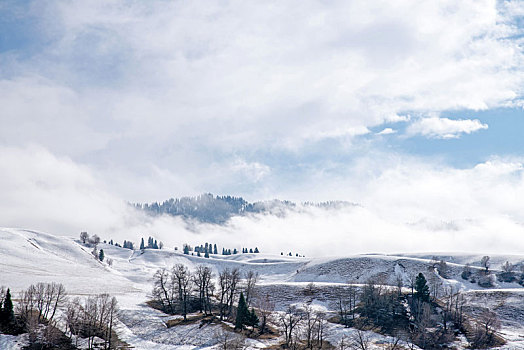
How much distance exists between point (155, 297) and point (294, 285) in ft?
149

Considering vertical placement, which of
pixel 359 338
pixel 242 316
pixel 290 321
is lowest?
pixel 359 338

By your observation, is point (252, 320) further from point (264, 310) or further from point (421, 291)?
point (421, 291)

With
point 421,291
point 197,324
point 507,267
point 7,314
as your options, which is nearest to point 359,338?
point 421,291

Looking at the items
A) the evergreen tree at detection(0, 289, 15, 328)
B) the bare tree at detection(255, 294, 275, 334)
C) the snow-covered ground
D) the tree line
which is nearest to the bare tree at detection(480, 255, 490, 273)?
the snow-covered ground

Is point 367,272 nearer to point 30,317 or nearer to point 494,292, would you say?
point 494,292

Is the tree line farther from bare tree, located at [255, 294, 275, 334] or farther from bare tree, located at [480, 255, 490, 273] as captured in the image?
bare tree, located at [480, 255, 490, 273]

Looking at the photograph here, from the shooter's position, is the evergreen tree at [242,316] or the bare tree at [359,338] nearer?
the bare tree at [359,338]

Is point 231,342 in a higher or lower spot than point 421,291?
lower

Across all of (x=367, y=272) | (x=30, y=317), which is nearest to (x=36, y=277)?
(x=30, y=317)

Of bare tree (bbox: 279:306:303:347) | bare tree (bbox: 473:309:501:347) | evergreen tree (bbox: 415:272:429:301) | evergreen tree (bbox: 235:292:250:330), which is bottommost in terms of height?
bare tree (bbox: 473:309:501:347)

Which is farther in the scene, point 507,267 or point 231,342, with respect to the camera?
point 507,267

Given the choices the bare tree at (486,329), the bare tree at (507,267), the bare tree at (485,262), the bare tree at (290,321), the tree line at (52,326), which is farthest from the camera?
the bare tree at (485,262)

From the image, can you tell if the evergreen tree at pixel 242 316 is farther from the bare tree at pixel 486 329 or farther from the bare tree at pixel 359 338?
the bare tree at pixel 486 329

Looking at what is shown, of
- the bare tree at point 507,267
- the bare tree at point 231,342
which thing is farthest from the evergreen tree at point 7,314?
the bare tree at point 507,267
